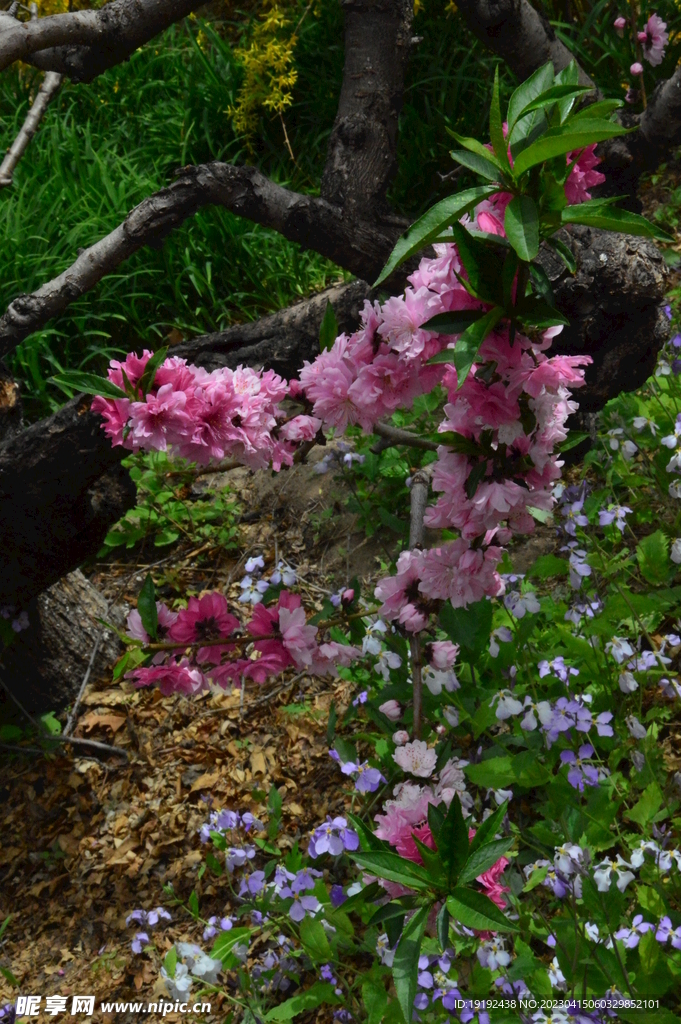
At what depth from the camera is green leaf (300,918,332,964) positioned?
4.96ft

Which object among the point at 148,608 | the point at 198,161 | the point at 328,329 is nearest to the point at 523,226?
the point at 328,329

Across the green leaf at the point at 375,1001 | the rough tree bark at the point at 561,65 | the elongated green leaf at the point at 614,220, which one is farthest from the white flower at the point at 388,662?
the rough tree bark at the point at 561,65

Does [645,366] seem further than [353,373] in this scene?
Yes

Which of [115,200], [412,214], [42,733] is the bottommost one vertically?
[42,733]

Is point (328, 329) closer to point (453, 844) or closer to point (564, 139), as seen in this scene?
point (564, 139)

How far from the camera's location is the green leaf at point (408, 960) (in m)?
0.92

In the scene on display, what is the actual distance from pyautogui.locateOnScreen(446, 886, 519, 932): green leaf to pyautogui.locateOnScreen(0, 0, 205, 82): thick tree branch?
181 centimetres

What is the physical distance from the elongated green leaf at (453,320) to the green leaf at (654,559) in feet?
3.63

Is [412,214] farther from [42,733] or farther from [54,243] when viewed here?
[42,733]

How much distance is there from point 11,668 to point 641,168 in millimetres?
2694

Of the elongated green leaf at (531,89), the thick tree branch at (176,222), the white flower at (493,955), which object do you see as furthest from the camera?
the thick tree branch at (176,222)

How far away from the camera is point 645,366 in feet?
7.50

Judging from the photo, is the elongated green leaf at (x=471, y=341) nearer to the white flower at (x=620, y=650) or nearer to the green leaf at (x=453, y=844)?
the green leaf at (x=453, y=844)

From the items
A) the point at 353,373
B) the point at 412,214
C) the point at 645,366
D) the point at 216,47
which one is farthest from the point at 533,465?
the point at 216,47
